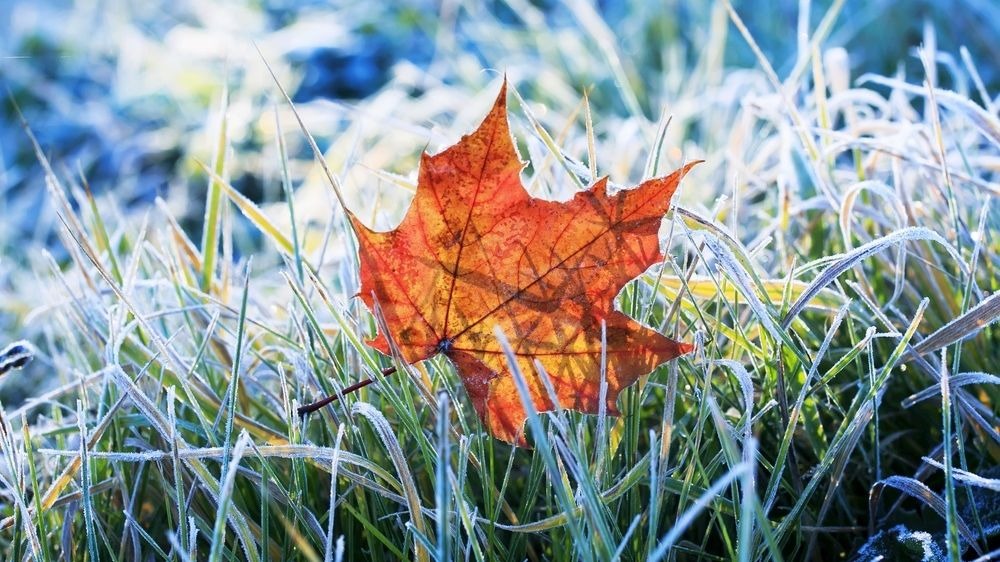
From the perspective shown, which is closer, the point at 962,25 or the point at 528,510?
the point at 528,510

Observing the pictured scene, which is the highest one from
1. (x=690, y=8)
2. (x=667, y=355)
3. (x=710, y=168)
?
(x=690, y=8)

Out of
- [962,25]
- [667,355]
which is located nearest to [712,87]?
[962,25]

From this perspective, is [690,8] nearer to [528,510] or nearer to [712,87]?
[712,87]

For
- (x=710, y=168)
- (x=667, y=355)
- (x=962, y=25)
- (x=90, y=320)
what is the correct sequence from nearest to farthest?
(x=667, y=355), (x=90, y=320), (x=710, y=168), (x=962, y=25)

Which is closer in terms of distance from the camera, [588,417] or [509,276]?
[509,276]

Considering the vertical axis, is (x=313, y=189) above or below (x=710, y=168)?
above

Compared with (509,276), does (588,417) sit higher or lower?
lower
